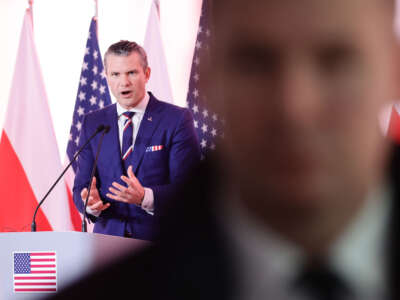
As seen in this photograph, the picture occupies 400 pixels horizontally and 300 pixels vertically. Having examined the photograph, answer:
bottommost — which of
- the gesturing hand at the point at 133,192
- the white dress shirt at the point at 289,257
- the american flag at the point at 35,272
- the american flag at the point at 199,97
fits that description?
the american flag at the point at 35,272

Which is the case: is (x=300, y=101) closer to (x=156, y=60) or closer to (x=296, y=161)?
(x=296, y=161)

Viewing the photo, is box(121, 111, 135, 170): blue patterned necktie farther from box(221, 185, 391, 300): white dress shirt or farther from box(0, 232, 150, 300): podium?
box(221, 185, 391, 300): white dress shirt

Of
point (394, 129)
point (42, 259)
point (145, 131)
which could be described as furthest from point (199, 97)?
point (394, 129)

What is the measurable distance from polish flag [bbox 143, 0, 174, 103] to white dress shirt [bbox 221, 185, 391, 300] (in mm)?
2234

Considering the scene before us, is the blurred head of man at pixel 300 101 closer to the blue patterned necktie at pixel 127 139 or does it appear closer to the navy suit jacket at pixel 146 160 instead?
the navy suit jacket at pixel 146 160

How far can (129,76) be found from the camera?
2434 mm

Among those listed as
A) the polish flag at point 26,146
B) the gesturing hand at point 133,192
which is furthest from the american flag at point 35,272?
the polish flag at point 26,146

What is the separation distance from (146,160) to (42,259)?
1.17m

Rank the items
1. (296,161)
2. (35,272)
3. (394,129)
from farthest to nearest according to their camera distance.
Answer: (35,272) → (394,129) → (296,161)

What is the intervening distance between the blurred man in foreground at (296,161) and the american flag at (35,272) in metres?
0.91

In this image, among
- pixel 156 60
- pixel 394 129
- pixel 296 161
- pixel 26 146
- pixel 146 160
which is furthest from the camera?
pixel 26 146

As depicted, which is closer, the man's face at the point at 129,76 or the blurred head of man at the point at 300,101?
the blurred head of man at the point at 300,101

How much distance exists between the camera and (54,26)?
9.27ft

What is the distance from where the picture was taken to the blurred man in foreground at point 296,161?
30cm
